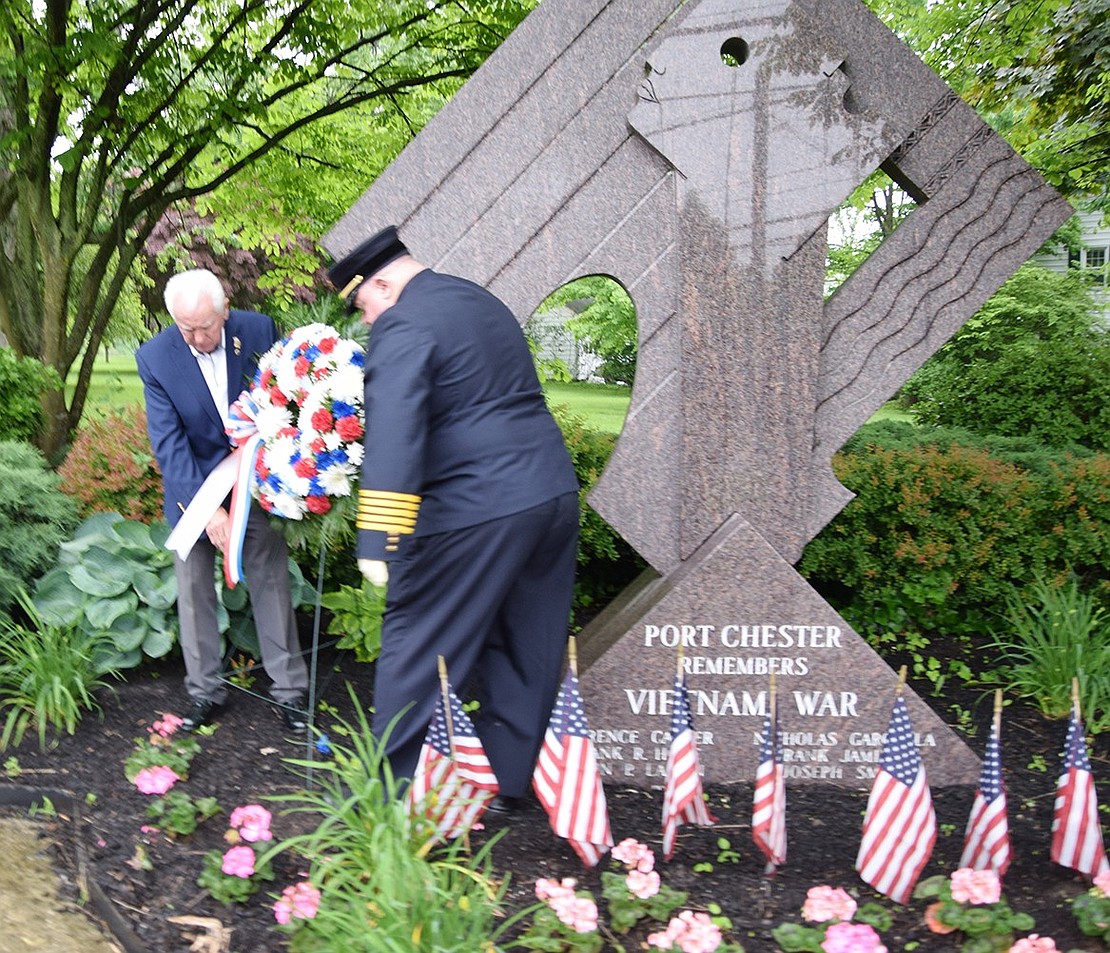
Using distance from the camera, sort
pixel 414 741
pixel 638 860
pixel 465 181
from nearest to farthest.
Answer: pixel 638 860 → pixel 414 741 → pixel 465 181

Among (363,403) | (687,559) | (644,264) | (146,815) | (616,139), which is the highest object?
(616,139)

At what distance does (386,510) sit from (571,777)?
0.94m

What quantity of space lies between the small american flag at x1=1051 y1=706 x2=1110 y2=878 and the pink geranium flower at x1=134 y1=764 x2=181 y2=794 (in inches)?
112

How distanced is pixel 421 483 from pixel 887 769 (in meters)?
1.56

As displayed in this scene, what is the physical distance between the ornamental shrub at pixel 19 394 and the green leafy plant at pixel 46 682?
8.11 ft

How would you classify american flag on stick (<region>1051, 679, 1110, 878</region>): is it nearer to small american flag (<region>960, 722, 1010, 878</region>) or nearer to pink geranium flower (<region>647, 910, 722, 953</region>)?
small american flag (<region>960, 722, 1010, 878</region>)

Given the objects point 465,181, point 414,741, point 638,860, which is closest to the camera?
point 638,860

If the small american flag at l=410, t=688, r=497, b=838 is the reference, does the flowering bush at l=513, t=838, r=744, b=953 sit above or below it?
below

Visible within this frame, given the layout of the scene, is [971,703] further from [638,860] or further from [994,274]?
[638,860]

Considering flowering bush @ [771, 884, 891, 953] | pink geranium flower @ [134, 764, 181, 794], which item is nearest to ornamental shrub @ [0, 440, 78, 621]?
pink geranium flower @ [134, 764, 181, 794]

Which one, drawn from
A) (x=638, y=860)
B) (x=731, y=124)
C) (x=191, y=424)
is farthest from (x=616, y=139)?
(x=638, y=860)

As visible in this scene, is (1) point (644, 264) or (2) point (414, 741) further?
(1) point (644, 264)

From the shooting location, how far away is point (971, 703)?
16.5ft

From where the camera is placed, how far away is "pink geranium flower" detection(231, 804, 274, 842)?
3.20 m
